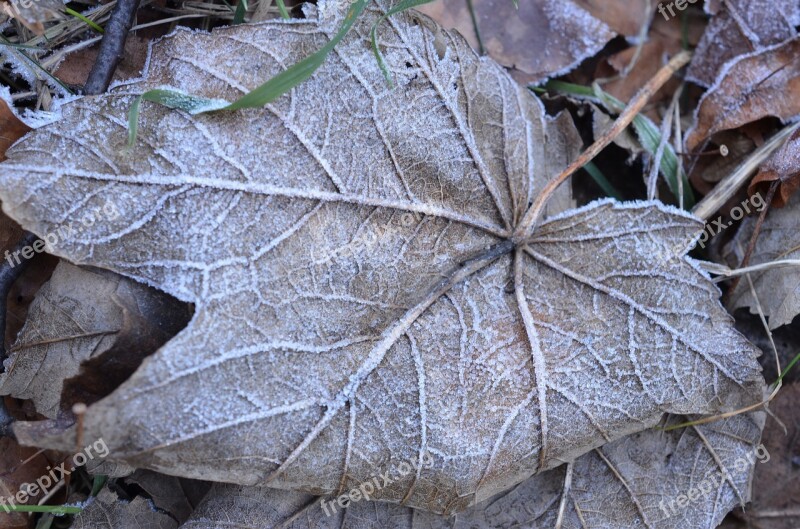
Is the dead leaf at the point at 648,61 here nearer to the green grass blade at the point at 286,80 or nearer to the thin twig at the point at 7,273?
the green grass blade at the point at 286,80

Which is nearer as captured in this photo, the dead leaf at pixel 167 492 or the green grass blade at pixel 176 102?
the green grass blade at pixel 176 102

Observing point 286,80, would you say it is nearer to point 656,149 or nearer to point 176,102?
point 176,102

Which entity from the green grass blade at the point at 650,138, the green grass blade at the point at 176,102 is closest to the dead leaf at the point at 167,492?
the green grass blade at the point at 176,102

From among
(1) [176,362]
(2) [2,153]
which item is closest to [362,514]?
(1) [176,362]

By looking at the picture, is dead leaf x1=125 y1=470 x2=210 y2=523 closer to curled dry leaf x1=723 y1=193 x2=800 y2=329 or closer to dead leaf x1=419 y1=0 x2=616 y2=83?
dead leaf x1=419 y1=0 x2=616 y2=83

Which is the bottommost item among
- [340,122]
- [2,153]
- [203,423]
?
[203,423]

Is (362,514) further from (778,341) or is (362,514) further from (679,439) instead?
(778,341)
